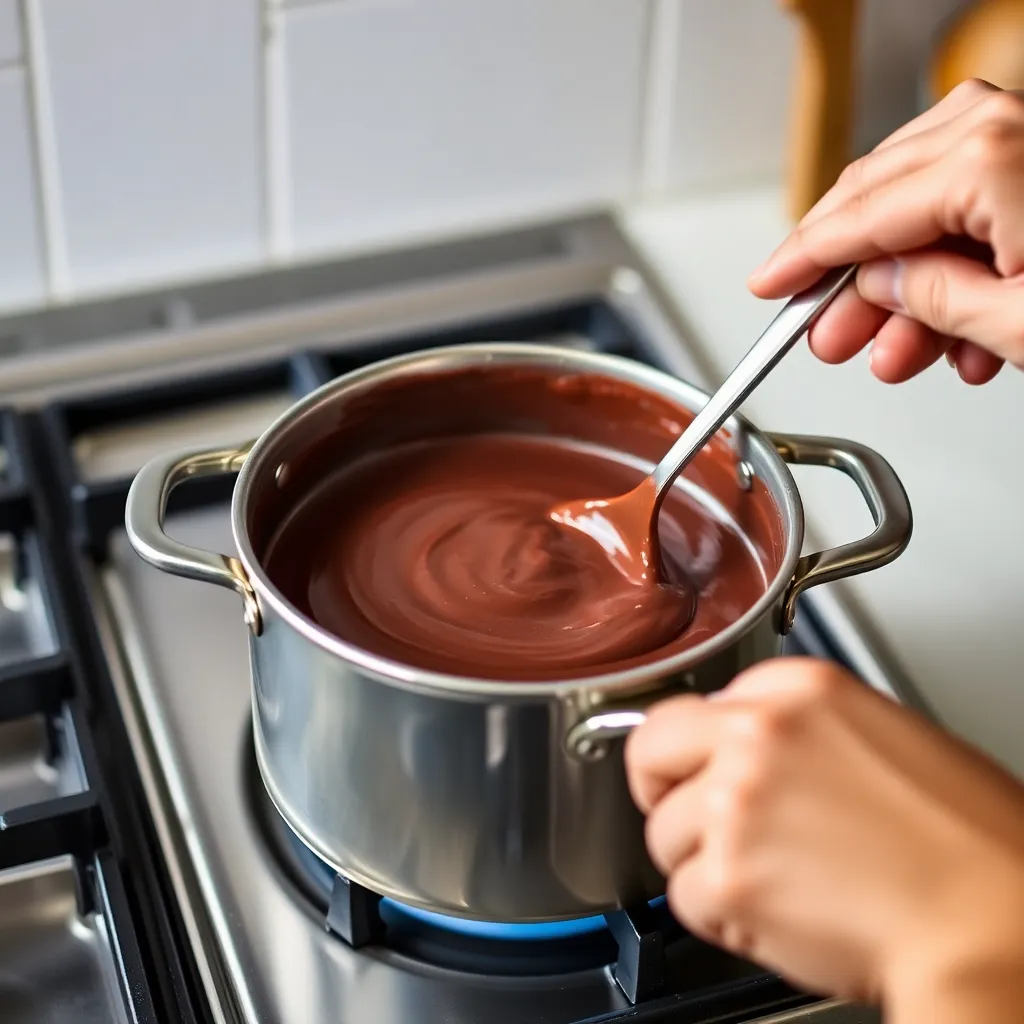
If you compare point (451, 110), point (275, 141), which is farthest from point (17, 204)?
point (451, 110)

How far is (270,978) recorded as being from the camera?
23.6 inches

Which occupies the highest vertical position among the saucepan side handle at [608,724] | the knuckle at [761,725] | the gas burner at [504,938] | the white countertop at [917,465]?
the knuckle at [761,725]

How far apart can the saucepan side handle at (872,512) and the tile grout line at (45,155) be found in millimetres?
455

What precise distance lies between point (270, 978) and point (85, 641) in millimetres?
206

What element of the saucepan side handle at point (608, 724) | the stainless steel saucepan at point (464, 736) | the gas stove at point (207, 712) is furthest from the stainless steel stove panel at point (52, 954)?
the saucepan side handle at point (608, 724)

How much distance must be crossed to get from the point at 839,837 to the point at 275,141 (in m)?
0.60

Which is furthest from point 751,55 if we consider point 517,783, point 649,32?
point 517,783

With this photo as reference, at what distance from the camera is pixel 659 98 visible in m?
0.97

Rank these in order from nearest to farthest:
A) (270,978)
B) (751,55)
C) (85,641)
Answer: (270,978)
(85,641)
(751,55)

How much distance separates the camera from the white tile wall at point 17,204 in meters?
0.81

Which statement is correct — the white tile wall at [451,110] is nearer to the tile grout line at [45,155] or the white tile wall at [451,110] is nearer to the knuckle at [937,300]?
the tile grout line at [45,155]

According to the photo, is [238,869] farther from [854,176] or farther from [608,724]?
[854,176]

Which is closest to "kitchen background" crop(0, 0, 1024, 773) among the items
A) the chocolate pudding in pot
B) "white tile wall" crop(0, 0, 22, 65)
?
"white tile wall" crop(0, 0, 22, 65)

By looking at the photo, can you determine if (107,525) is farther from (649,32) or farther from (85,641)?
(649,32)
